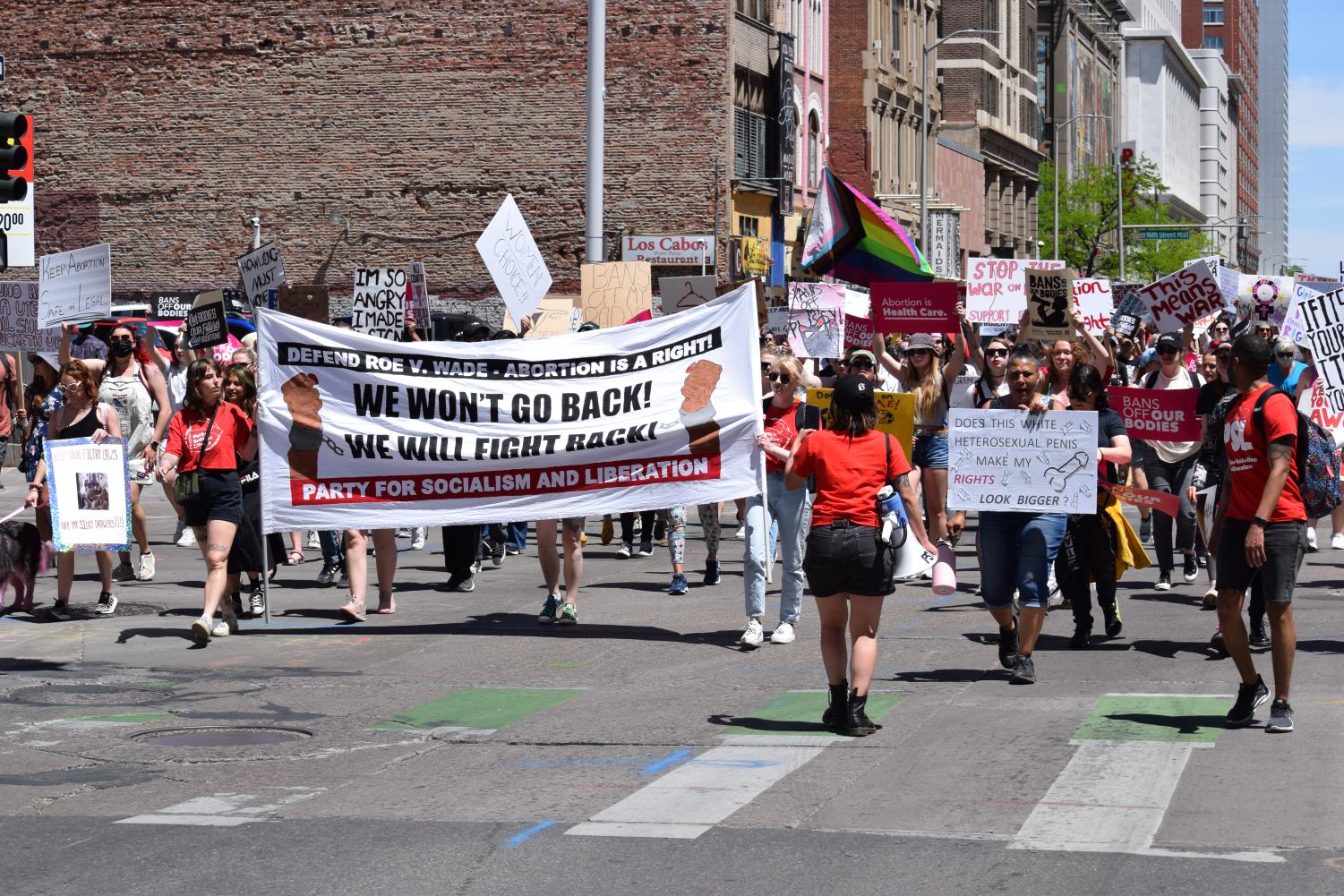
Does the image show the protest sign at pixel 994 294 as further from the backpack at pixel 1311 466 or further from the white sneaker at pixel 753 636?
the backpack at pixel 1311 466

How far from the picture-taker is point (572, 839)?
7105mm

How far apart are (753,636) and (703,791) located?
13.1 feet

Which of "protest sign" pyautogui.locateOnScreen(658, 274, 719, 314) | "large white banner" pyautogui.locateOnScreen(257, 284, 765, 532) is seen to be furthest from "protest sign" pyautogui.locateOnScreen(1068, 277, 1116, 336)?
"large white banner" pyautogui.locateOnScreen(257, 284, 765, 532)

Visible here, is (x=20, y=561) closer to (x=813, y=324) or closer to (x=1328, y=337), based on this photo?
(x=1328, y=337)

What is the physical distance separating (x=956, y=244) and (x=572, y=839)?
60.8 m

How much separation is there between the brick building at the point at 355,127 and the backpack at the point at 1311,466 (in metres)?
34.0

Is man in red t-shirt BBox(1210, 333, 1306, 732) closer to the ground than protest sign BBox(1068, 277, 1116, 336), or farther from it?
closer to the ground

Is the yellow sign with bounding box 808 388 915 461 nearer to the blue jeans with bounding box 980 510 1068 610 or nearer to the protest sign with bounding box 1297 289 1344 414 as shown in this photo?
the blue jeans with bounding box 980 510 1068 610

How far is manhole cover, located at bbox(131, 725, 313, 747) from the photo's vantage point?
917 centimetres

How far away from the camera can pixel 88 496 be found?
12648 millimetres

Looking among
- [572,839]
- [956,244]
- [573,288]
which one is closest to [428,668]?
[572,839]

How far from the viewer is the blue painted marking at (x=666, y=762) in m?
8.42

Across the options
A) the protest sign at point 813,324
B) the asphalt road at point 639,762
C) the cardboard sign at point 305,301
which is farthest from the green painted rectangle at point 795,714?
the protest sign at point 813,324

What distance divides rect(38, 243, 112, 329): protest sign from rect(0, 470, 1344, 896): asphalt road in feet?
20.1
